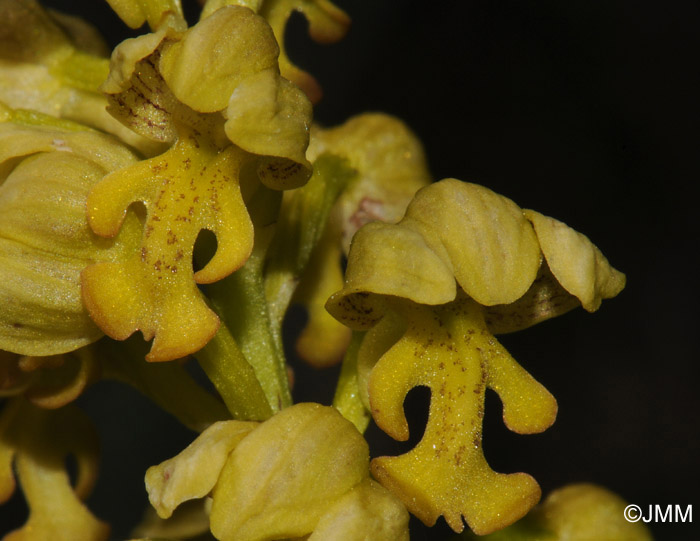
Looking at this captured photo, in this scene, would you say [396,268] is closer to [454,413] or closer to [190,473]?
[454,413]

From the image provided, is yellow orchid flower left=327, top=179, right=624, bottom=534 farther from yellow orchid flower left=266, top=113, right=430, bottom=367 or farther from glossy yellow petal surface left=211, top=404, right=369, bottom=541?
yellow orchid flower left=266, top=113, right=430, bottom=367

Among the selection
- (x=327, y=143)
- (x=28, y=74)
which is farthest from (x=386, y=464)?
(x=28, y=74)

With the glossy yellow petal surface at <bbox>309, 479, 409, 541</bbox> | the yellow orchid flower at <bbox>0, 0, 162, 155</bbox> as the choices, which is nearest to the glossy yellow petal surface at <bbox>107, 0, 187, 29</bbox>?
the yellow orchid flower at <bbox>0, 0, 162, 155</bbox>

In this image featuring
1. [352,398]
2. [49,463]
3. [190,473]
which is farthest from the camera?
[49,463]

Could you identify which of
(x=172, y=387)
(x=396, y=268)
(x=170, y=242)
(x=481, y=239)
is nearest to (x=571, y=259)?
(x=481, y=239)

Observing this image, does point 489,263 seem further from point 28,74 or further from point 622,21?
point 622,21

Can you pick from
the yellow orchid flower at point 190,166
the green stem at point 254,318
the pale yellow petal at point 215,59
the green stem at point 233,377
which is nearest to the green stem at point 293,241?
the green stem at point 254,318

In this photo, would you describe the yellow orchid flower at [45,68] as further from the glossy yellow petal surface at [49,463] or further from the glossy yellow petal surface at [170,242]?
the glossy yellow petal surface at [49,463]
